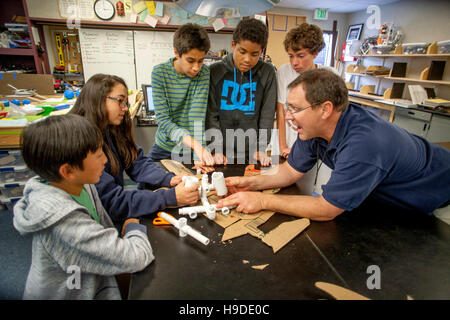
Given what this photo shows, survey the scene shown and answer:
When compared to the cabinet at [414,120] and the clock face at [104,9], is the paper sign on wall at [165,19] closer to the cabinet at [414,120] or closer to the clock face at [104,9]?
the clock face at [104,9]

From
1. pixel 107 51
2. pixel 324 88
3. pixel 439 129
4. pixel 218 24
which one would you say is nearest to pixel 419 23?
pixel 439 129

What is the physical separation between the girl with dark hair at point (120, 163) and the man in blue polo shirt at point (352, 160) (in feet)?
1.01

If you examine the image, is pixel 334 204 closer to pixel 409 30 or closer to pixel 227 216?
pixel 227 216

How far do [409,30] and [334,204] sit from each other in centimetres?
593

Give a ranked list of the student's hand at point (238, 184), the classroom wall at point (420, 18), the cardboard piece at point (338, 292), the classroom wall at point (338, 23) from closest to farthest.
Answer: the cardboard piece at point (338, 292)
the student's hand at point (238, 184)
the classroom wall at point (420, 18)
the classroom wall at point (338, 23)

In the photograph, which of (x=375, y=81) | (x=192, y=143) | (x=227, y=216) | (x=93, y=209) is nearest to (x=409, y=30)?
(x=375, y=81)

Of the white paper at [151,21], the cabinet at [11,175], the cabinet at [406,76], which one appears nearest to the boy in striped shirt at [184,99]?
the cabinet at [11,175]

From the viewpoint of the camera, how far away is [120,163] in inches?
55.7

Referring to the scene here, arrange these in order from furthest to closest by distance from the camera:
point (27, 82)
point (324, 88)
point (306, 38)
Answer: point (27, 82) < point (306, 38) < point (324, 88)

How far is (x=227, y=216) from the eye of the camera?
1.07 m

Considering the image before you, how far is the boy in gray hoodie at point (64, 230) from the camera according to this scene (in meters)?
0.74

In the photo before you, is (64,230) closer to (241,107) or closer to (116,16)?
(241,107)

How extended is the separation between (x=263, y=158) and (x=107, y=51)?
365cm

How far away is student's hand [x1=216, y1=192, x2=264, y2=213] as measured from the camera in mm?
1090
